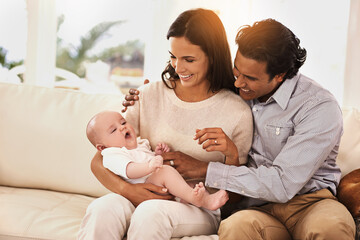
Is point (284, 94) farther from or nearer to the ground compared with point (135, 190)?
farther from the ground

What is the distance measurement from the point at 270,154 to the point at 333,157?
27 centimetres

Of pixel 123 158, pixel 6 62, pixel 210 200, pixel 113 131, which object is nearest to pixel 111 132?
pixel 113 131

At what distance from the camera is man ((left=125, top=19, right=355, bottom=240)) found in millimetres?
1776

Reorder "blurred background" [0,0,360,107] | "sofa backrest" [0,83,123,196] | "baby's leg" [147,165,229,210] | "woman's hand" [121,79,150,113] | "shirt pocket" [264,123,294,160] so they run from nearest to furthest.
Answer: "baby's leg" [147,165,229,210], "shirt pocket" [264,123,294,160], "woman's hand" [121,79,150,113], "sofa backrest" [0,83,123,196], "blurred background" [0,0,360,107]

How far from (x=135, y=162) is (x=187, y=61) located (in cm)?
51

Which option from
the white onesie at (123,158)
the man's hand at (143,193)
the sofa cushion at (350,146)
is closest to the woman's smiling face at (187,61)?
the white onesie at (123,158)

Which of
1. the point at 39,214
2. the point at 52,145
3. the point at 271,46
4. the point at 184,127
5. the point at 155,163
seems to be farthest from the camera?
the point at 52,145

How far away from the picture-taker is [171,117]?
2.16 m

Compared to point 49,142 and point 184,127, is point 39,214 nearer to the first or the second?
point 49,142

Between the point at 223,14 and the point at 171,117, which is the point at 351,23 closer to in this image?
the point at 223,14

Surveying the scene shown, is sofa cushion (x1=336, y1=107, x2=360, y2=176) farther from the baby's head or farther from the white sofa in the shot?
the baby's head

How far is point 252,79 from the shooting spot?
1966 millimetres

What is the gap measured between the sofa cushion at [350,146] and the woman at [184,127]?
1.61 feet

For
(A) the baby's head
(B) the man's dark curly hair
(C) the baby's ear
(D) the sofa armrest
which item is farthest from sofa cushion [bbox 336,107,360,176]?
(C) the baby's ear
